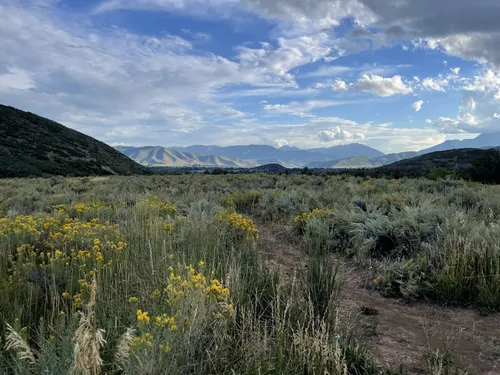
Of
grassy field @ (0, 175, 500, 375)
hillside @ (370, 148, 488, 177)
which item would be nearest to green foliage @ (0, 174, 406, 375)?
grassy field @ (0, 175, 500, 375)

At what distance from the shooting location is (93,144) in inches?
2817

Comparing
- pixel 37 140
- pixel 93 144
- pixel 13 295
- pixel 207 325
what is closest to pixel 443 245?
pixel 207 325

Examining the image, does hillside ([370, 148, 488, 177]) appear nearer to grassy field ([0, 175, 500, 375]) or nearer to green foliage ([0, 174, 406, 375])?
grassy field ([0, 175, 500, 375])

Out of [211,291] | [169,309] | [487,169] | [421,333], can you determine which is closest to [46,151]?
[487,169]

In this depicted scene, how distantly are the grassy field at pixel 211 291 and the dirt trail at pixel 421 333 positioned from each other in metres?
0.16

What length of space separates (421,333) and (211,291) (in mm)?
2258

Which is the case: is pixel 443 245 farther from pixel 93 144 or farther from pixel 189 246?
pixel 93 144

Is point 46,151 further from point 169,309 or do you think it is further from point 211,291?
point 211,291

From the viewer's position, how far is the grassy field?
2.39 m

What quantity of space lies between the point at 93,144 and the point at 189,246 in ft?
243

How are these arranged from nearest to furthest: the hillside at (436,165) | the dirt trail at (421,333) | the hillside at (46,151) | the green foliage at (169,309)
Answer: the green foliage at (169,309) → the dirt trail at (421,333) → the hillside at (436,165) → the hillside at (46,151)

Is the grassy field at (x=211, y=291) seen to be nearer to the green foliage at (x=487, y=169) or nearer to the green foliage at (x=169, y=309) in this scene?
the green foliage at (x=169, y=309)

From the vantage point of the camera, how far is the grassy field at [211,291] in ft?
7.85

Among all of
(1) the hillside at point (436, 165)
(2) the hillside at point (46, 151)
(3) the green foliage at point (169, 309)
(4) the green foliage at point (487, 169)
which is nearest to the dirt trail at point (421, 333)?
(3) the green foliage at point (169, 309)
